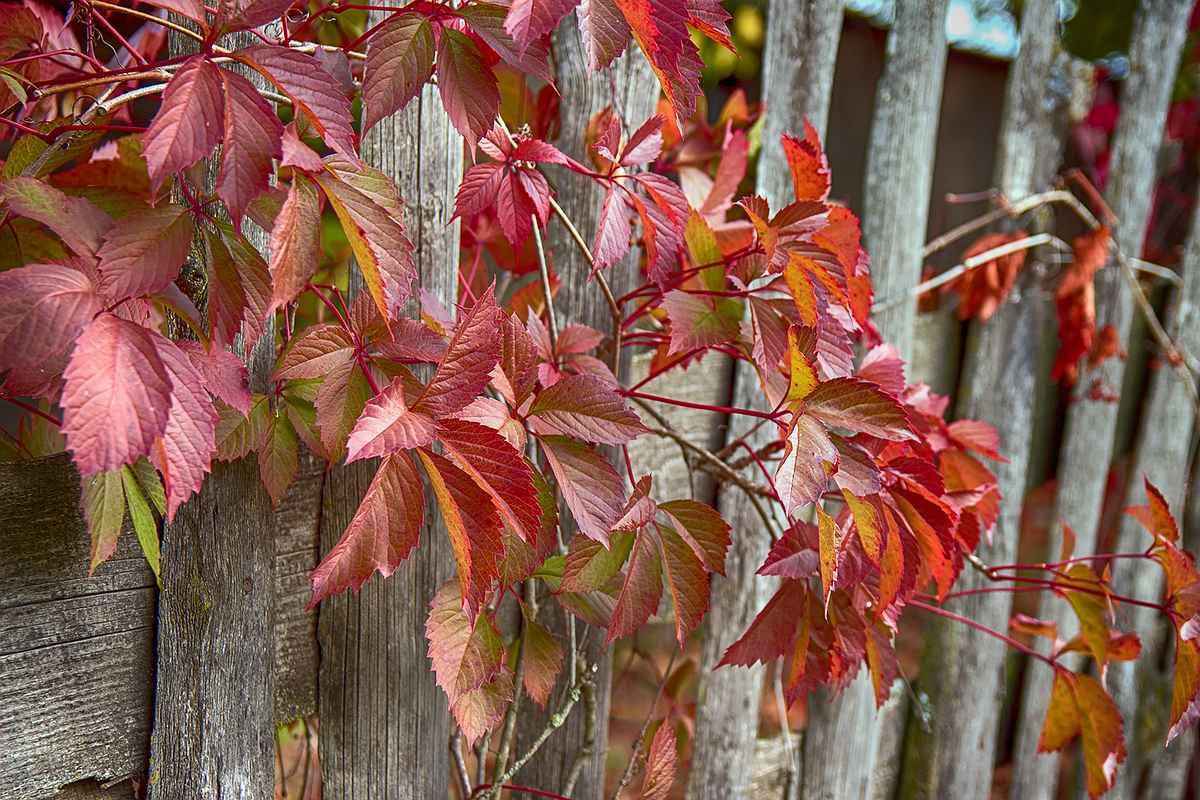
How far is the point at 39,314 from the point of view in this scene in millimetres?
627

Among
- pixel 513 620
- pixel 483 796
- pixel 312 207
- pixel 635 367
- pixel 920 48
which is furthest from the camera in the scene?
pixel 920 48

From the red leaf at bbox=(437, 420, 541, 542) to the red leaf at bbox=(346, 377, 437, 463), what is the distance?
0.02 meters

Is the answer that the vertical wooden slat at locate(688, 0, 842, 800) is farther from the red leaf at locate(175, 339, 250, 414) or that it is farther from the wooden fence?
the red leaf at locate(175, 339, 250, 414)

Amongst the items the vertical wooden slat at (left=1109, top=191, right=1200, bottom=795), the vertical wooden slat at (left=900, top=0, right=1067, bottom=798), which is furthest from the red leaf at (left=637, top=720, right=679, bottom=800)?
the vertical wooden slat at (left=1109, top=191, right=1200, bottom=795)

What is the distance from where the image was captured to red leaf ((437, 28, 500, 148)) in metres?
0.77

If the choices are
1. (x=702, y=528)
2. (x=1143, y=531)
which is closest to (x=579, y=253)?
(x=702, y=528)

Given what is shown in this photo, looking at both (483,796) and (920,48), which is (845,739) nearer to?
(483,796)

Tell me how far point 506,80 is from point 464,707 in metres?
0.84

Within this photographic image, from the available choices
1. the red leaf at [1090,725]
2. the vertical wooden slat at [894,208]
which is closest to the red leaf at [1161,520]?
the red leaf at [1090,725]

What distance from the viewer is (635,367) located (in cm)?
140

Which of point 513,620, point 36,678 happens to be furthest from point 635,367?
point 36,678

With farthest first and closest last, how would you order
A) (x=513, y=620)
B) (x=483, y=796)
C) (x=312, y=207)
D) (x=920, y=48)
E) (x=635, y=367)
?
(x=920, y=48), (x=635, y=367), (x=513, y=620), (x=483, y=796), (x=312, y=207)

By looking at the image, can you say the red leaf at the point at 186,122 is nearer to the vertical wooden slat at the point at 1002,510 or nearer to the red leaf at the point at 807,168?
the red leaf at the point at 807,168

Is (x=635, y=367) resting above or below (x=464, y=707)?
above
